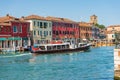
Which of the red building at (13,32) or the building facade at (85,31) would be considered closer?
the red building at (13,32)

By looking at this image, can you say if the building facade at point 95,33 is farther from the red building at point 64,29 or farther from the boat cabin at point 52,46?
the boat cabin at point 52,46

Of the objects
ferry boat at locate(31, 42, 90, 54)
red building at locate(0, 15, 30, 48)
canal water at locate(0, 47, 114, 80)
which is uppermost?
red building at locate(0, 15, 30, 48)

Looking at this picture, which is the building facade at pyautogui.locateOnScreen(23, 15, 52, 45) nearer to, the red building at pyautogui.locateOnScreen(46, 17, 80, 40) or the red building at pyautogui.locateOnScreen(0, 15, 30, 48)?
the red building at pyautogui.locateOnScreen(0, 15, 30, 48)

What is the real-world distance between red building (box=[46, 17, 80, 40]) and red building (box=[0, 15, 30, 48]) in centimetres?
1221

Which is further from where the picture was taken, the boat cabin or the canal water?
the boat cabin

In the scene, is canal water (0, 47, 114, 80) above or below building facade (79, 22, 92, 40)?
below

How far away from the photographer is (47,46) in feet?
193

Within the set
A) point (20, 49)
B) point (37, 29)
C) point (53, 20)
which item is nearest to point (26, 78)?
point (20, 49)

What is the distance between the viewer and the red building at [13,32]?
62719mm

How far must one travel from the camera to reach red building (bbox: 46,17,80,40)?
265 feet

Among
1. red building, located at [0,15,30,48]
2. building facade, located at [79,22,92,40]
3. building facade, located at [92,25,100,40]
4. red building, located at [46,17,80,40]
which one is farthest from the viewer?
building facade, located at [92,25,100,40]

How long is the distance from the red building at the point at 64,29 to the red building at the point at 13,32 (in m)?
12.2

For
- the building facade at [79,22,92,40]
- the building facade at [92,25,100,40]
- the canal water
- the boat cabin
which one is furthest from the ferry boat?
the building facade at [92,25,100,40]

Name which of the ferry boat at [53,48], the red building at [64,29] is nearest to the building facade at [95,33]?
the red building at [64,29]
